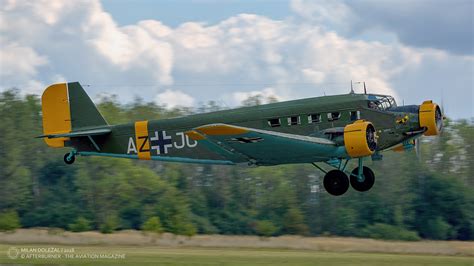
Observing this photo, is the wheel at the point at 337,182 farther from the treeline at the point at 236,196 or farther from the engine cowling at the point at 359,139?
the treeline at the point at 236,196

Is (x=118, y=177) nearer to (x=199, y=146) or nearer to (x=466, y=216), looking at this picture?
(x=466, y=216)

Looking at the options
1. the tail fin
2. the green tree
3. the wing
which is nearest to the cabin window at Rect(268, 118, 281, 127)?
the wing

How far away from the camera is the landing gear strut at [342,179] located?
65.9ft

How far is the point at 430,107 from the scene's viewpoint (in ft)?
65.0

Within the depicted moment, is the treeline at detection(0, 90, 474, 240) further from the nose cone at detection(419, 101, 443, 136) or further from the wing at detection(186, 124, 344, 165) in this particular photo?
the nose cone at detection(419, 101, 443, 136)

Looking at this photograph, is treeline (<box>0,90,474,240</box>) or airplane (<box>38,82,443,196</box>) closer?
airplane (<box>38,82,443,196</box>)

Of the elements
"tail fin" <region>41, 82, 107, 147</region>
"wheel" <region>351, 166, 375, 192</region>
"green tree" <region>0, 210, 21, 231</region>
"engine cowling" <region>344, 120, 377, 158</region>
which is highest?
"tail fin" <region>41, 82, 107, 147</region>

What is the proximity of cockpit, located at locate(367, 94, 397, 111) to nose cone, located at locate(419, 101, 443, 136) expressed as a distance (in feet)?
2.54

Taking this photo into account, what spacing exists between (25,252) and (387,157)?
1234 inches

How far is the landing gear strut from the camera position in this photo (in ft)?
65.9

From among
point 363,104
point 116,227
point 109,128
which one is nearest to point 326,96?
point 363,104

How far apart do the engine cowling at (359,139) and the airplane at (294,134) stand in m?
0.02

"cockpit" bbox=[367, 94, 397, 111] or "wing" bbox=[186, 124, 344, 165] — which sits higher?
"cockpit" bbox=[367, 94, 397, 111]

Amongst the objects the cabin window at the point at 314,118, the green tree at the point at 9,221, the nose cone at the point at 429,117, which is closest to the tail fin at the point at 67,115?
the cabin window at the point at 314,118
